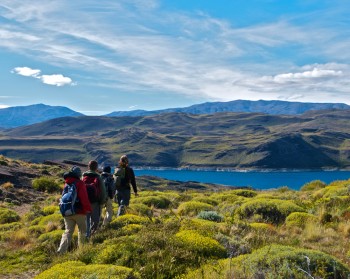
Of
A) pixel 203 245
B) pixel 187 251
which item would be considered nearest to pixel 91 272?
pixel 187 251

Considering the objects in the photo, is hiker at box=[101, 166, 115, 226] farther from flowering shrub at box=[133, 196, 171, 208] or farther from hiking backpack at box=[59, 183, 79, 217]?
flowering shrub at box=[133, 196, 171, 208]

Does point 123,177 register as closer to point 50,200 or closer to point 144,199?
point 144,199

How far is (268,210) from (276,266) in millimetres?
9805

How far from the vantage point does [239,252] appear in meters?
7.88

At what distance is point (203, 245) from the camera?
7.94 m

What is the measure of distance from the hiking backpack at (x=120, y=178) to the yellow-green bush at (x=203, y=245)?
6.60 meters

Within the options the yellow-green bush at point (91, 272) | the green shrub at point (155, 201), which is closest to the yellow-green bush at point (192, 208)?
the green shrub at point (155, 201)

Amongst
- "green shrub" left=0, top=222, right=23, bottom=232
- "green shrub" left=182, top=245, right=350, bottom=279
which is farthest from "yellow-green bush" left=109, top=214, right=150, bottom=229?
"green shrub" left=0, top=222, right=23, bottom=232

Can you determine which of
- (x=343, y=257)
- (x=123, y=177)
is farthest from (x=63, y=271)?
(x=123, y=177)

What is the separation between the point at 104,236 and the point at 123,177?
205 inches

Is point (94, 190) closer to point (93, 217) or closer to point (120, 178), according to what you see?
point (93, 217)

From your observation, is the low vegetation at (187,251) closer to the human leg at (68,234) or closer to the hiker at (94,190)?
the human leg at (68,234)

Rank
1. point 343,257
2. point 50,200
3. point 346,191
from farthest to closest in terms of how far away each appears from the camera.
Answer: point 50,200 → point 346,191 → point 343,257

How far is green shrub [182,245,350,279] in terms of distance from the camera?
6035 mm
